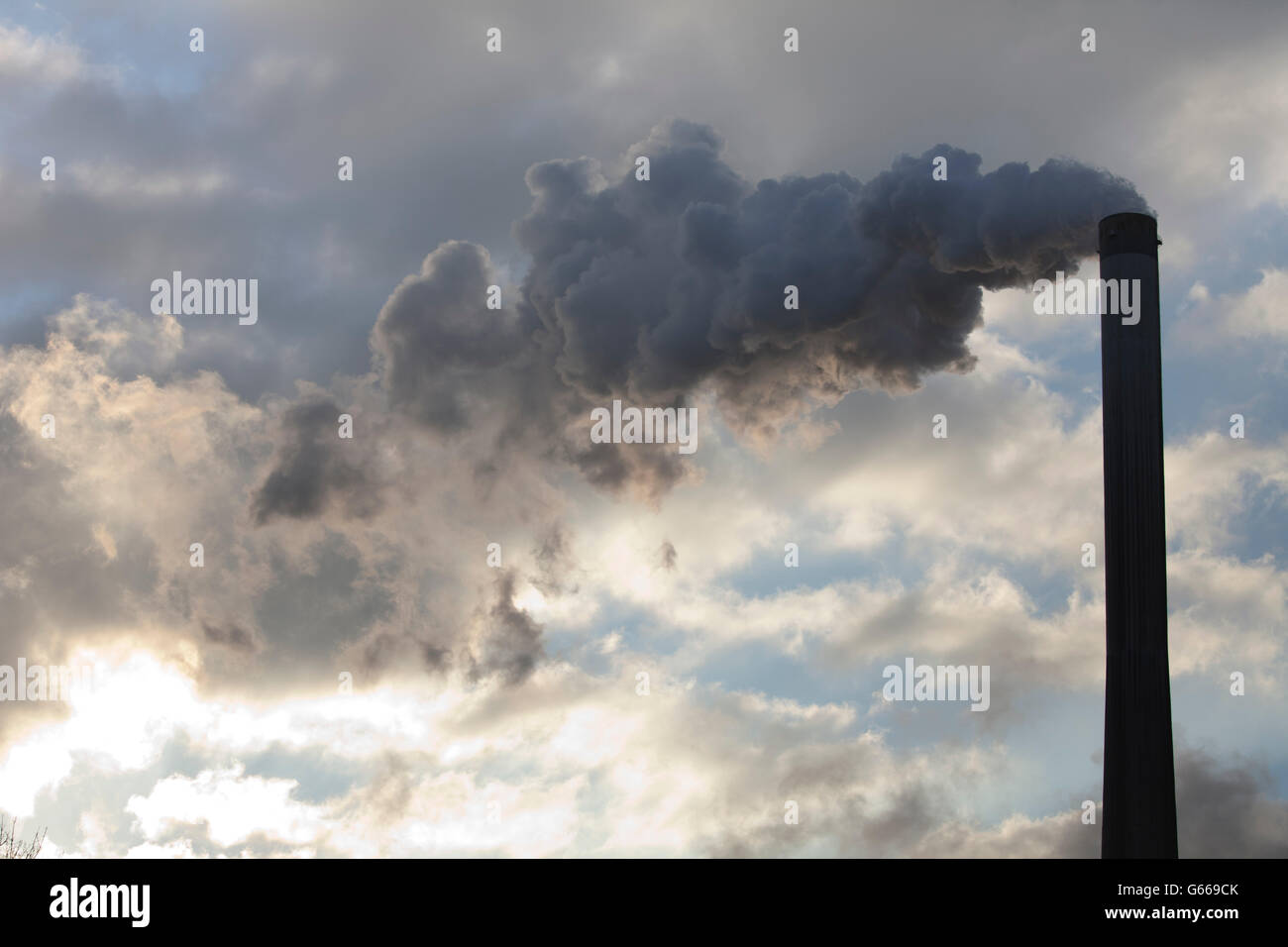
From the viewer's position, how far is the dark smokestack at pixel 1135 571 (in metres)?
41.0

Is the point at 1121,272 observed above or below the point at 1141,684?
above

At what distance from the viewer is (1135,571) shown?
1652 inches

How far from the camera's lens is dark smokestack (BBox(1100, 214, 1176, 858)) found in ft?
135
